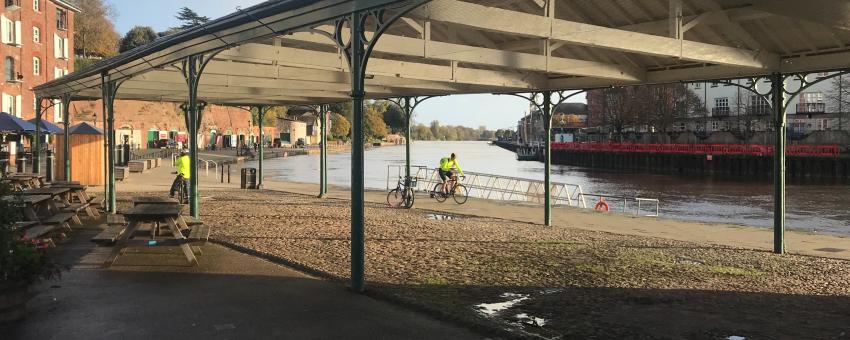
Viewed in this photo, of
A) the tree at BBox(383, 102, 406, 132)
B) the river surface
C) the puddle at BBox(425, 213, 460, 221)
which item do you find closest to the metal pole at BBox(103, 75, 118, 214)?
the puddle at BBox(425, 213, 460, 221)

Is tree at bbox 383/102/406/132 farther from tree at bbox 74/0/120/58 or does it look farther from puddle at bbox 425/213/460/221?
puddle at bbox 425/213/460/221

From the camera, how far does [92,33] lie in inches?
3391

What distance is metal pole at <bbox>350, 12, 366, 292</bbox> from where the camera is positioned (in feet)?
24.3

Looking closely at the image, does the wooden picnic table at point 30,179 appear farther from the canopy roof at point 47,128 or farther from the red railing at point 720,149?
the red railing at point 720,149

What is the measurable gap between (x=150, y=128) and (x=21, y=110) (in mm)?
36888

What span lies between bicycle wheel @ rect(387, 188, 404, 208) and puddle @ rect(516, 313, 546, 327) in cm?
1208

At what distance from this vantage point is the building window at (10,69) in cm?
4272

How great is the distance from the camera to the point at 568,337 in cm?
592

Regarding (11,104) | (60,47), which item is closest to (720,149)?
(60,47)

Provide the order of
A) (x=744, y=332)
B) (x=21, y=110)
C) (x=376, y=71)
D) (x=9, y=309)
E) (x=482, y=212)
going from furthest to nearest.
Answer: (x=21, y=110) < (x=482, y=212) < (x=376, y=71) < (x=744, y=332) < (x=9, y=309)

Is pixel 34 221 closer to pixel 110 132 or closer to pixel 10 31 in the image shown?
pixel 110 132

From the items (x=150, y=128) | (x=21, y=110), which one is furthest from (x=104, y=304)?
(x=150, y=128)

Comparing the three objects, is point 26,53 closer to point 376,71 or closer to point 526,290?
point 376,71

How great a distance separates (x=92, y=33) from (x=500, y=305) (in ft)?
304
